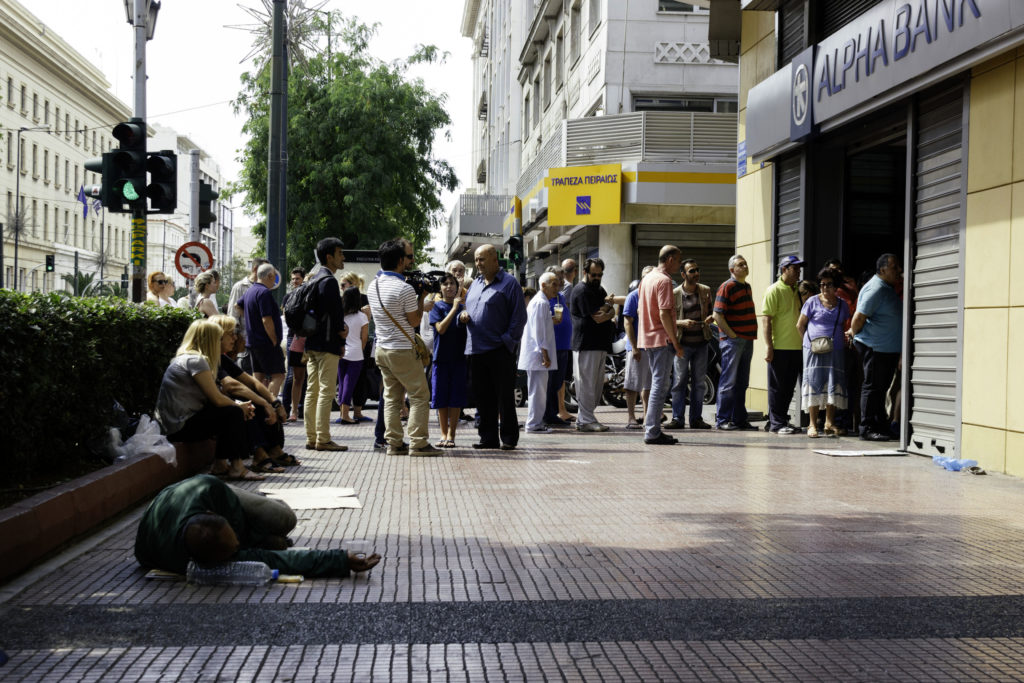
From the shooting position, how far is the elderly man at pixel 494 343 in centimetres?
1132

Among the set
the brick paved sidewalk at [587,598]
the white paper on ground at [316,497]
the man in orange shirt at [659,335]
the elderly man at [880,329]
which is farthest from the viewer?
the man in orange shirt at [659,335]

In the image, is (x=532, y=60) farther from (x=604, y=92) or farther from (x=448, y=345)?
(x=448, y=345)

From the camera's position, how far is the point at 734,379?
547 inches

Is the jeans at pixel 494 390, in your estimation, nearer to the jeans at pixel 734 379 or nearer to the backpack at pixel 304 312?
the backpack at pixel 304 312

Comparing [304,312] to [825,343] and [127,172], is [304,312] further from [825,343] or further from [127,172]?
[825,343]

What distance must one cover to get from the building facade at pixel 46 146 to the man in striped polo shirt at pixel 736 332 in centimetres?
5475

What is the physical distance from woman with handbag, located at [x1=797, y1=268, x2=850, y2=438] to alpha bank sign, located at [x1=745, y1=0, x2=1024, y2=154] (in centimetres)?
192

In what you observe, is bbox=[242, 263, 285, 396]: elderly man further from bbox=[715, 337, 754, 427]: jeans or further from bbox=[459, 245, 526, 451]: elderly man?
bbox=[715, 337, 754, 427]: jeans

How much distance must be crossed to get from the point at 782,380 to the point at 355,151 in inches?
1109

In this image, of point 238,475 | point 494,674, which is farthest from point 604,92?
point 494,674

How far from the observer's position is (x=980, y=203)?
9.85 metres

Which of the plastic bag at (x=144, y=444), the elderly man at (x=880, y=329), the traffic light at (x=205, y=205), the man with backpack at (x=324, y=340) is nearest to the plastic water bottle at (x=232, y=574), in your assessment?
the plastic bag at (x=144, y=444)

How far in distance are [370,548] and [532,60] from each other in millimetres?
37503

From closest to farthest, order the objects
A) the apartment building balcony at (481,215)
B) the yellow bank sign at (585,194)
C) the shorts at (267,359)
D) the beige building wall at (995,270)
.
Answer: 1. the beige building wall at (995,270)
2. the shorts at (267,359)
3. the yellow bank sign at (585,194)
4. the apartment building balcony at (481,215)
